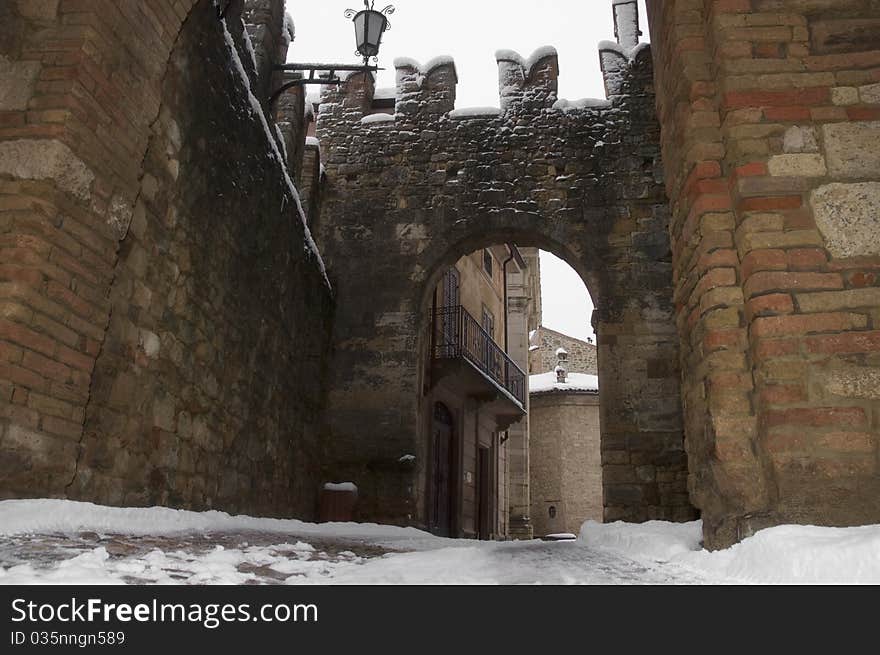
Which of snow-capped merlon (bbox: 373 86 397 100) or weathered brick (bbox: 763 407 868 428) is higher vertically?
snow-capped merlon (bbox: 373 86 397 100)

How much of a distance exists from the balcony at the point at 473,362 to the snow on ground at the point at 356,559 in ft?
23.7

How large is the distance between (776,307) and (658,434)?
18.4ft

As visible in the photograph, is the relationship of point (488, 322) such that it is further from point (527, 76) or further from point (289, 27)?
point (289, 27)

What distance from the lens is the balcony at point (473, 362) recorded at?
10.9m

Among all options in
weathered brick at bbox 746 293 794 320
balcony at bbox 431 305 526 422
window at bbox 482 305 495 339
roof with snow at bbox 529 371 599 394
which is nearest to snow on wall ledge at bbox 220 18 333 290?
balcony at bbox 431 305 526 422

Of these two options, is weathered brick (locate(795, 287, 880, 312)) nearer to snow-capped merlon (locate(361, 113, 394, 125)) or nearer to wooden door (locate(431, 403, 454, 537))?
snow-capped merlon (locate(361, 113, 394, 125))

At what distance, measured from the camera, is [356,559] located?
2.92 m

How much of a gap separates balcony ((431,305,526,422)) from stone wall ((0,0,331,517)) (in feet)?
15.1

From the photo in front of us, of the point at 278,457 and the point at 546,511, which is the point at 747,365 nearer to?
the point at 278,457

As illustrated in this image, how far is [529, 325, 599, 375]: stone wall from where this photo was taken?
29.5 meters

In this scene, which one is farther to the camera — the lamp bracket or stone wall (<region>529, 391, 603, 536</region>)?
stone wall (<region>529, 391, 603, 536</region>)

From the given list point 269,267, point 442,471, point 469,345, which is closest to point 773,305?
point 269,267

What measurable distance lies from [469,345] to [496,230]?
3761 millimetres

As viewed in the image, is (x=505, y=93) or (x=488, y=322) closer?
(x=505, y=93)
